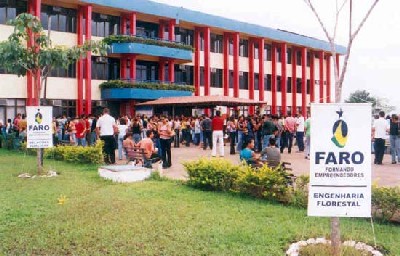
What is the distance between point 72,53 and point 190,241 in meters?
8.08

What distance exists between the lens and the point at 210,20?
3644 cm

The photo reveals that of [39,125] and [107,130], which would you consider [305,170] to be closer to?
[107,130]

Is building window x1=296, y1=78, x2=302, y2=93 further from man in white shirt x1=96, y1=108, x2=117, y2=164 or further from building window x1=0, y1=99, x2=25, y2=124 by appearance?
man in white shirt x1=96, y1=108, x2=117, y2=164

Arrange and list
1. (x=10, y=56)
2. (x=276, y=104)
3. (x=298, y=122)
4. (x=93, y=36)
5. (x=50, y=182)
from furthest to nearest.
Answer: (x=276, y=104) < (x=93, y=36) < (x=298, y=122) < (x=10, y=56) < (x=50, y=182)

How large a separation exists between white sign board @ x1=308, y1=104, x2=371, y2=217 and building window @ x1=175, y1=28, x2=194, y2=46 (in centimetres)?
3176

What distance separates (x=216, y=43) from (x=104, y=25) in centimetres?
1065

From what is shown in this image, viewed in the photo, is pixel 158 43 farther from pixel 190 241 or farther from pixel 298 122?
pixel 190 241

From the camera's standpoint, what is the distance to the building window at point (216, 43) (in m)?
39.0

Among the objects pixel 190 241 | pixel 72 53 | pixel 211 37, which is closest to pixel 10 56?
pixel 72 53

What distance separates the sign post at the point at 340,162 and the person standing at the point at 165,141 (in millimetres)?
8865

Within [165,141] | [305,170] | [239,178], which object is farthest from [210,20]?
[239,178]

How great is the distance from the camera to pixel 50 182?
11.2 metres

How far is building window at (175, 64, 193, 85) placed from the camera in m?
36.5

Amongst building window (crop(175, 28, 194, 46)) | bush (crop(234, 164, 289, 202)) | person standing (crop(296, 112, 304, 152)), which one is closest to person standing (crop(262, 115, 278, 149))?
person standing (crop(296, 112, 304, 152))
